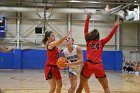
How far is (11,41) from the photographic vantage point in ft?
88.1

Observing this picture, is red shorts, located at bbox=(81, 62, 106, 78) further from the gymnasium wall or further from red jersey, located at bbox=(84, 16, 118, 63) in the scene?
the gymnasium wall

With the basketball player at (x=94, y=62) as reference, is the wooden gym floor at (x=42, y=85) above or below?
below

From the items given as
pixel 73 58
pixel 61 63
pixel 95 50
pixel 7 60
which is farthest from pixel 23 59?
pixel 95 50

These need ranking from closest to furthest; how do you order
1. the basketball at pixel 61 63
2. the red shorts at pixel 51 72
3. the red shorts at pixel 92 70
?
the red shorts at pixel 92 70, the basketball at pixel 61 63, the red shorts at pixel 51 72

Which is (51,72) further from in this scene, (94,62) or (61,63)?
(94,62)

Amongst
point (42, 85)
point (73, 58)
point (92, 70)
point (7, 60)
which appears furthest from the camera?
point (7, 60)

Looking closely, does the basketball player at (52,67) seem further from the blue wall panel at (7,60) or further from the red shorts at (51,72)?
the blue wall panel at (7,60)

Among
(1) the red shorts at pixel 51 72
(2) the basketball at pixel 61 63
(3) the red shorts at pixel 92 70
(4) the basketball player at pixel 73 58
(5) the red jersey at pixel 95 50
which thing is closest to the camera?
(3) the red shorts at pixel 92 70

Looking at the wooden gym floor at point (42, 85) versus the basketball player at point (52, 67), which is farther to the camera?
the wooden gym floor at point (42, 85)

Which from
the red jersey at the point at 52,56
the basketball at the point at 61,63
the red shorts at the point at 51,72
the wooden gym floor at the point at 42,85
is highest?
the red jersey at the point at 52,56


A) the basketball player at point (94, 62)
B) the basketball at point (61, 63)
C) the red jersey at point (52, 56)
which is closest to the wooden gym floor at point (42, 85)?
the red jersey at point (52, 56)

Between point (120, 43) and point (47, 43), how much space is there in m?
21.7

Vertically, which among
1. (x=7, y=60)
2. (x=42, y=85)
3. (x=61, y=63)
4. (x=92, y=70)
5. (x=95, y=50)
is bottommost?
(x=42, y=85)

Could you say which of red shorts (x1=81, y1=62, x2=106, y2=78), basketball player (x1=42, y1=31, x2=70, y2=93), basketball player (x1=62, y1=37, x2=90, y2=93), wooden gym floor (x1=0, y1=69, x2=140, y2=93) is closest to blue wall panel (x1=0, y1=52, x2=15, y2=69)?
wooden gym floor (x1=0, y1=69, x2=140, y2=93)
